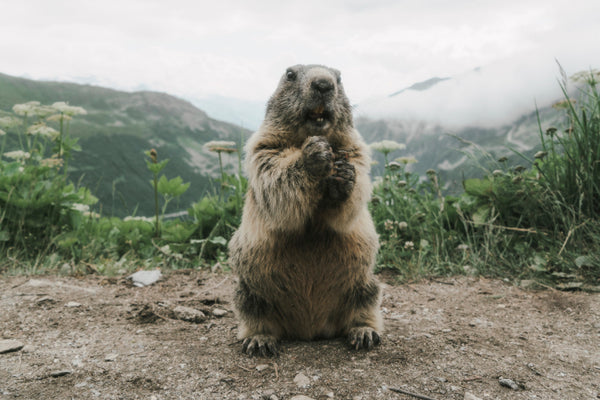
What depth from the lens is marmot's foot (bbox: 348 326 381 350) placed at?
3.07m

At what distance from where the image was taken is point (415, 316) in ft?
13.0

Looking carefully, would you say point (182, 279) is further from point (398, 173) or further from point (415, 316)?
point (398, 173)

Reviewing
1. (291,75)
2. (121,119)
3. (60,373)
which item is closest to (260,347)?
(60,373)

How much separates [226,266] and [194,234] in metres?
0.96

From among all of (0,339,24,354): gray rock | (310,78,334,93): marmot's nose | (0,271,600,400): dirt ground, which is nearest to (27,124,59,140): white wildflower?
(0,271,600,400): dirt ground

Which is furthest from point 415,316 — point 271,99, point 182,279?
point 182,279

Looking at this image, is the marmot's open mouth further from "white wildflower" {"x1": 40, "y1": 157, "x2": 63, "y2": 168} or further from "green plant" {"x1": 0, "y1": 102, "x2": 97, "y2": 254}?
"white wildflower" {"x1": 40, "y1": 157, "x2": 63, "y2": 168}

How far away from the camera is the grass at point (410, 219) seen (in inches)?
193

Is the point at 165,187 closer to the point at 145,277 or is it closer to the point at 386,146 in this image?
the point at 145,277

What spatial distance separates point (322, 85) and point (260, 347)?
6.32ft

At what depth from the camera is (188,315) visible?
12.4ft

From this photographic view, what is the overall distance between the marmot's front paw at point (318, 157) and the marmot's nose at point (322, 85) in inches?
18.8

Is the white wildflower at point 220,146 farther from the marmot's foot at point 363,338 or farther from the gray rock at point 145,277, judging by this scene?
the marmot's foot at point 363,338

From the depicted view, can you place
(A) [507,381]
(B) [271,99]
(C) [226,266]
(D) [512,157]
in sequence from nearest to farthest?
(A) [507,381] < (B) [271,99] < (C) [226,266] < (D) [512,157]
